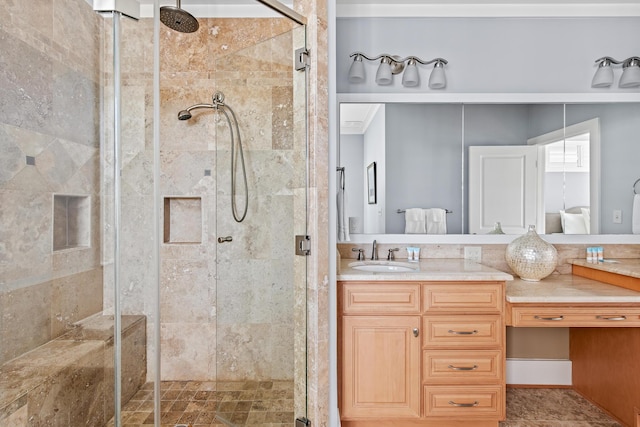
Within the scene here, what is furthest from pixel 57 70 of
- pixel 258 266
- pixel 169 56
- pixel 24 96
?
pixel 258 266

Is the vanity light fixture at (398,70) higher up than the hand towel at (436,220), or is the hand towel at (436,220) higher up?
the vanity light fixture at (398,70)

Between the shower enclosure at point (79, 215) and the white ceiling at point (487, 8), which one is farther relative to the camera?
the white ceiling at point (487, 8)

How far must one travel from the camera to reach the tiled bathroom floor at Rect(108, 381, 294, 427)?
5.80 ft

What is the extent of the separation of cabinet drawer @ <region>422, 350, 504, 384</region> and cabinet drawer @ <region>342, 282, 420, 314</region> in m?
0.27

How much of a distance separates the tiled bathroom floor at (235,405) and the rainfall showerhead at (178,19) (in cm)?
160

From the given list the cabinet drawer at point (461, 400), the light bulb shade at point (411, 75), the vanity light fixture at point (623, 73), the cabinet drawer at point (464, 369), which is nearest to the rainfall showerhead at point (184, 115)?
the light bulb shade at point (411, 75)

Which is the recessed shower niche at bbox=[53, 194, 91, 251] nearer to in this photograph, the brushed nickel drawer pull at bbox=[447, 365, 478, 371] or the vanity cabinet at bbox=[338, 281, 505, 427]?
the vanity cabinet at bbox=[338, 281, 505, 427]

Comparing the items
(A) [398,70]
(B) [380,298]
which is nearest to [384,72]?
(A) [398,70]

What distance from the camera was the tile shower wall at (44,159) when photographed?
1122 millimetres

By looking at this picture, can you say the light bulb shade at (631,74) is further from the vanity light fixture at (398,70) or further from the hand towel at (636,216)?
the vanity light fixture at (398,70)

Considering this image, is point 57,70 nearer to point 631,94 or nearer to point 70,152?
point 70,152

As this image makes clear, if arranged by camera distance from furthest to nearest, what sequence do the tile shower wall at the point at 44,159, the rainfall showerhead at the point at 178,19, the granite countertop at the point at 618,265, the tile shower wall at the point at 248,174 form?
the granite countertop at the point at 618,265, the tile shower wall at the point at 248,174, the rainfall showerhead at the point at 178,19, the tile shower wall at the point at 44,159

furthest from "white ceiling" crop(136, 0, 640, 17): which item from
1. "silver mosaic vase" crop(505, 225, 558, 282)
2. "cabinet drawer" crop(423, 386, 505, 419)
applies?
"cabinet drawer" crop(423, 386, 505, 419)

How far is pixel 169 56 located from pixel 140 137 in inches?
22.0
